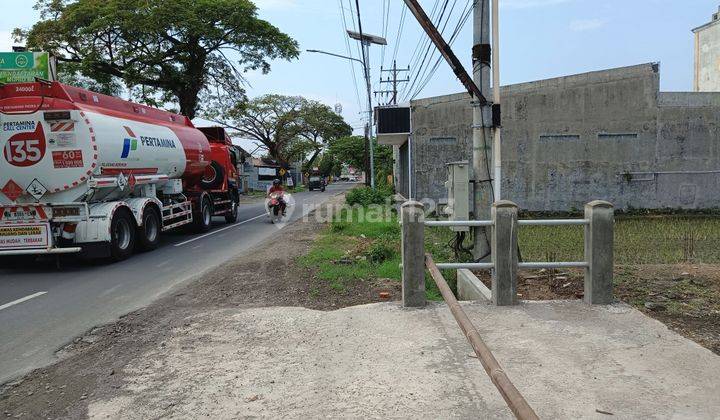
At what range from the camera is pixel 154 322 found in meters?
6.05

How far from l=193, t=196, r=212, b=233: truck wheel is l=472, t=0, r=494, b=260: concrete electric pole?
10.8 m

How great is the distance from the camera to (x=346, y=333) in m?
5.17

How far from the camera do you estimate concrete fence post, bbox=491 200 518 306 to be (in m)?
5.67

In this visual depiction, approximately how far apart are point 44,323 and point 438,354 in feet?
15.7

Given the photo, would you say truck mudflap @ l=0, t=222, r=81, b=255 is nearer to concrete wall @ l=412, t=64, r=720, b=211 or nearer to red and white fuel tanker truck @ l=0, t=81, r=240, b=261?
red and white fuel tanker truck @ l=0, t=81, r=240, b=261

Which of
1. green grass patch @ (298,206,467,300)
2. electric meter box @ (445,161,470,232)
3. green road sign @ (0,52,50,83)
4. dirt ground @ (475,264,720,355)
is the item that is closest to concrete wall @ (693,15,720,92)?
green grass patch @ (298,206,467,300)

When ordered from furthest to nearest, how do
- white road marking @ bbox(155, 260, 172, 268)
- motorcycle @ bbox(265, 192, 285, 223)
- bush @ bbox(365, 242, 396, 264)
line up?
motorcycle @ bbox(265, 192, 285, 223), white road marking @ bbox(155, 260, 172, 268), bush @ bbox(365, 242, 396, 264)

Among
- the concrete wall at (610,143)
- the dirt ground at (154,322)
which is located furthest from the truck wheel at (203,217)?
the concrete wall at (610,143)

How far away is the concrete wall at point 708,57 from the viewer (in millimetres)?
31781

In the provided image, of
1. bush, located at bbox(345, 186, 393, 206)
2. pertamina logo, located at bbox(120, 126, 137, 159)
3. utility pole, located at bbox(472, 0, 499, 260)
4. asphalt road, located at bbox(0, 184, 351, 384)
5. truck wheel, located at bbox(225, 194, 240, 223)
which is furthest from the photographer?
bush, located at bbox(345, 186, 393, 206)

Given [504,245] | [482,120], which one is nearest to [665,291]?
[504,245]

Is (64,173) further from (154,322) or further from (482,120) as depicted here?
(482,120)

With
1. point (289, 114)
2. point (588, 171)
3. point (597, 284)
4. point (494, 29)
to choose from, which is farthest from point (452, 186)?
point (289, 114)

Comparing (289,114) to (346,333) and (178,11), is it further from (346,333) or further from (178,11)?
(346,333)
